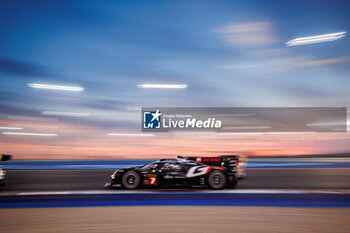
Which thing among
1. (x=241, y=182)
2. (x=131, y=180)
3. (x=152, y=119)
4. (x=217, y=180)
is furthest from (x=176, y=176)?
(x=152, y=119)

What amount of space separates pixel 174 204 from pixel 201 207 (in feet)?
2.30

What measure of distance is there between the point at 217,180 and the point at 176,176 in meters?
1.21

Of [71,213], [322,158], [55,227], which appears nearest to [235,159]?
[71,213]

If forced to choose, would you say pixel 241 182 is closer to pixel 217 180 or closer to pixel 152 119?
pixel 217 180

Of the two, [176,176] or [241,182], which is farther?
[241,182]

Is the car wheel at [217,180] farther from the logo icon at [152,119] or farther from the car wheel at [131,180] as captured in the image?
the logo icon at [152,119]

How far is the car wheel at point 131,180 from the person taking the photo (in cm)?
833

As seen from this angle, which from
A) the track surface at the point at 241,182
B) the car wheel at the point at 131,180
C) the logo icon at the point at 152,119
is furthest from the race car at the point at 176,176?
the logo icon at the point at 152,119

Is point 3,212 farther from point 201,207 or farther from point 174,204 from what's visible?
Answer: point 201,207

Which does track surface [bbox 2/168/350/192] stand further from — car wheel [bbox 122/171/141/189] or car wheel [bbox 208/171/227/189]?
car wheel [bbox 208/171/227/189]

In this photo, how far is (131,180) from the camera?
8406 millimetres

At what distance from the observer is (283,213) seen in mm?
5266

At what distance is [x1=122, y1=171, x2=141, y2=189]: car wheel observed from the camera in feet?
27.3

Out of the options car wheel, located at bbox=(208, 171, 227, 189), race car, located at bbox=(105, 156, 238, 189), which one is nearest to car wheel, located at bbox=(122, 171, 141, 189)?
race car, located at bbox=(105, 156, 238, 189)
